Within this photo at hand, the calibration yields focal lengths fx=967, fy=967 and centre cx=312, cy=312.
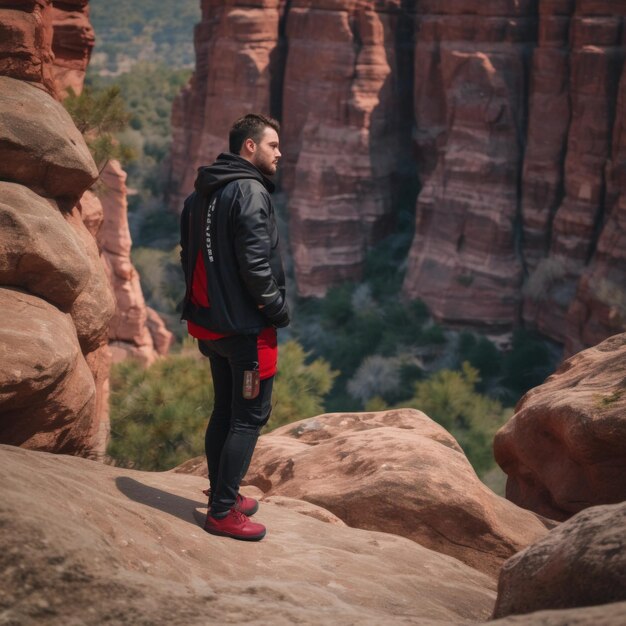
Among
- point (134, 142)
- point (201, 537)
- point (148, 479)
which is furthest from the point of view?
point (134, 142)

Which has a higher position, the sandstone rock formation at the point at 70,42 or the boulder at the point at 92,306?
the sandstone rock formation at the point at 70,42

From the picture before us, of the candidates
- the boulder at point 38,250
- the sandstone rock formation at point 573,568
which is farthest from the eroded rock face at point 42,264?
the sandstone rock formation at point 573,568

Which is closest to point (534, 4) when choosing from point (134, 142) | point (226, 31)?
point (226, 31)

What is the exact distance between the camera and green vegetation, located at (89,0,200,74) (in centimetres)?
7381

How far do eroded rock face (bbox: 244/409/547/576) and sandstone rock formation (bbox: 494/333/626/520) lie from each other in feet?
1.46

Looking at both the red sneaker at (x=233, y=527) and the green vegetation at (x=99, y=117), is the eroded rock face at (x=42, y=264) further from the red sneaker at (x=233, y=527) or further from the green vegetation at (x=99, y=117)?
the green vegetation at (x=99, y=117)

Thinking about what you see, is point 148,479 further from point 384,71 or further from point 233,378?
point 384,71

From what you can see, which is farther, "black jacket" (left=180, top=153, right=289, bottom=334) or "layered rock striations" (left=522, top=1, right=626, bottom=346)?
"layered rock striations" (left=522, top=1, right=626, bottom=346)

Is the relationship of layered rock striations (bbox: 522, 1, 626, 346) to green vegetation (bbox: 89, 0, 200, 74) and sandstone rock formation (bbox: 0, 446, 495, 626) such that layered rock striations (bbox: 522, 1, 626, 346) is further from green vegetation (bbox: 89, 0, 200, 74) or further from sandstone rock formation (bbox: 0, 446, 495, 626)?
green vegetation (bbox: 89, 0, 200, 74)

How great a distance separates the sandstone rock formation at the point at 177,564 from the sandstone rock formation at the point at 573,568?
11.0 inches

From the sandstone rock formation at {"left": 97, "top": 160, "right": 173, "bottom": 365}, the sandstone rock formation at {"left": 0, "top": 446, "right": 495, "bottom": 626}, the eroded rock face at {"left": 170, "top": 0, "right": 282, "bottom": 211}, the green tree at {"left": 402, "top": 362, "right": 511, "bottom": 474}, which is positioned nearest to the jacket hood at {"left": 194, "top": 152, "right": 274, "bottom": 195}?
the sandstone rock formation at {"left": 0, "top": 446, "right": 495, "bottom": 626}

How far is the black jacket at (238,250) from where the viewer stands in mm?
3854

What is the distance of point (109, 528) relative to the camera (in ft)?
10.7

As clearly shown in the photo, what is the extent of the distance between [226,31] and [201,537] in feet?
97.4
